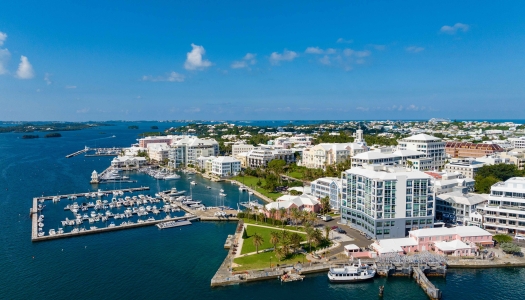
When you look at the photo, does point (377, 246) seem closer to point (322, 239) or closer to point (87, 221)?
point (322, 239)

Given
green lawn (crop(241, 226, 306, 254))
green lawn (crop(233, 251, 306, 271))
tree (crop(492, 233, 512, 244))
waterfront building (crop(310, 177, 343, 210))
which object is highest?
waterfront building (crop(310, 177, 343, 210))

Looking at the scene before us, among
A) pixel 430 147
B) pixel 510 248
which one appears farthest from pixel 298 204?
pixel 430 147

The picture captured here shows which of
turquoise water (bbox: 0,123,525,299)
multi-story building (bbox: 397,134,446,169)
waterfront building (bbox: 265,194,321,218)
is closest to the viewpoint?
turquoise water (bbox: 0,123,525,299)

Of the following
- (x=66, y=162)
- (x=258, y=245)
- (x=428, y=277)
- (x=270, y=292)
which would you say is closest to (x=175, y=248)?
(x=258, y=245)

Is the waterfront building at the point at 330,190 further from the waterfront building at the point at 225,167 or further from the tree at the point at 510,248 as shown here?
the waterfront building at the point at 225,167

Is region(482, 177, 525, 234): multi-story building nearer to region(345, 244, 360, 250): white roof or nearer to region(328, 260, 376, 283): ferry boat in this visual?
region(345, 244, 360, 250): white roof


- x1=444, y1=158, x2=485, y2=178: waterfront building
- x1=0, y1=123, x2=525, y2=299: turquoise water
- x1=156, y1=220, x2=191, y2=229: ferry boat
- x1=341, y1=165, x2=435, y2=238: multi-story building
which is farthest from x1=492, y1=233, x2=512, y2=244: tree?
x1=156, y1=220, x2=191, y2=229: ferry boat

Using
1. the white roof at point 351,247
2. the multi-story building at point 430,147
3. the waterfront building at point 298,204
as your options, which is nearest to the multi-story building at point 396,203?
the white roof at point 351,247
